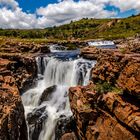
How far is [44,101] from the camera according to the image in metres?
39.8

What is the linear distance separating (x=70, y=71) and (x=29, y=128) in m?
14.5

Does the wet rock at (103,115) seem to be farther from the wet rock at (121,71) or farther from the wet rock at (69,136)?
the wet rock at (121,71)

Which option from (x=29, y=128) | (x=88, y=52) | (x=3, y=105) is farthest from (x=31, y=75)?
(x=3, y=105)

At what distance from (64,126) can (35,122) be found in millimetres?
3656

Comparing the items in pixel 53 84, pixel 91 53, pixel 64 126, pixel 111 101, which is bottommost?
pixel 64 126

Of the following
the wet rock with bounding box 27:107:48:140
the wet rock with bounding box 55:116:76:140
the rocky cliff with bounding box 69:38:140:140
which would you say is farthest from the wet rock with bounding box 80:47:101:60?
the rocky cliff with bounding box 69:38:140:140

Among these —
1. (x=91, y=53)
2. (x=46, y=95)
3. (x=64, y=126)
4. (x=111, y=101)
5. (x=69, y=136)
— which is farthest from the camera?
(x=91, y=53)

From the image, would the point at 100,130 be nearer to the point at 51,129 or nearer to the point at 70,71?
the point at 51,129

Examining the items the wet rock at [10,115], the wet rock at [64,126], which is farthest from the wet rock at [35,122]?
the wet rock at [64,126]

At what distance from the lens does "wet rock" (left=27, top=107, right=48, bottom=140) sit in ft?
108

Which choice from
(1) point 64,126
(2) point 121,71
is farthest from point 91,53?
(2) point 121,71

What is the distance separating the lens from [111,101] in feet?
78.1

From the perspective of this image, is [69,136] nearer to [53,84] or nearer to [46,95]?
[46,95]

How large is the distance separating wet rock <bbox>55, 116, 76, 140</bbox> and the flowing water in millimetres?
609
